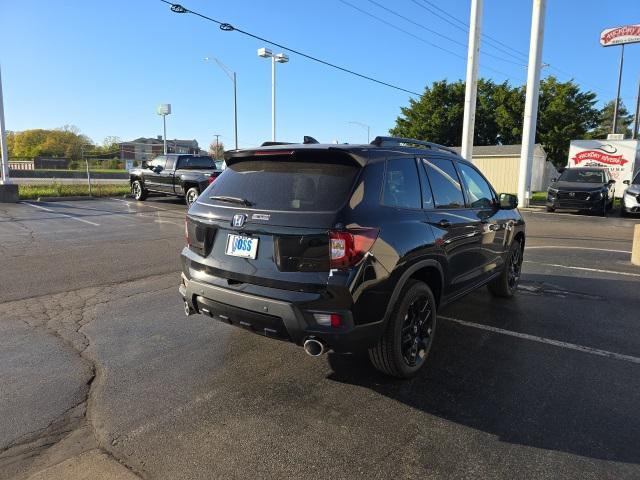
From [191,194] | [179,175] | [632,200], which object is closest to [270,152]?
[191,194]

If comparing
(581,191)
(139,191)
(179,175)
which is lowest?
(139,191)

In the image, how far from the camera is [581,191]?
17.3 meters

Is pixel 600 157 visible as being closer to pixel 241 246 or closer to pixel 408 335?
pixel 408 335

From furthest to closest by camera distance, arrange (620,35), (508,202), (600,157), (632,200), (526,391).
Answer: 1. (620,35)
2. (600,157)
3. (632,200)
4. (508,202)
5. (526,391)

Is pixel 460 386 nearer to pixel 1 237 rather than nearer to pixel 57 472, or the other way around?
pixel 57 472

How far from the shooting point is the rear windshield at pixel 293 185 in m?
3.32

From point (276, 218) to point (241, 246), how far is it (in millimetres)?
372

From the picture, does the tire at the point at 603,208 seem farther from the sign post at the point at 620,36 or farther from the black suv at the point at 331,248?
the sign post at the point at 620,36

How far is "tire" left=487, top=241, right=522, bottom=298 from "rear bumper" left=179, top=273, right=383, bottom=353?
3.18m

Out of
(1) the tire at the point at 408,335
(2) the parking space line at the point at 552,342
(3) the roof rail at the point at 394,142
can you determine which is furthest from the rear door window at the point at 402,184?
(2) the parking space line at the point at 552,342

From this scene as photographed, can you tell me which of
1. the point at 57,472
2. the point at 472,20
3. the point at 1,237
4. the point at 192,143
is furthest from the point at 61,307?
the point at 192,143

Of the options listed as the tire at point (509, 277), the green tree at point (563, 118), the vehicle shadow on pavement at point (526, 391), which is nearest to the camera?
the vehicle shadow on pavement at point (526, 391)

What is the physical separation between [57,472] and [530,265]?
7.79 meters

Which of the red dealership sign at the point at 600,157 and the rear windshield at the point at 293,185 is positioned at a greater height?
the red dealership sign at the point at 600,157
